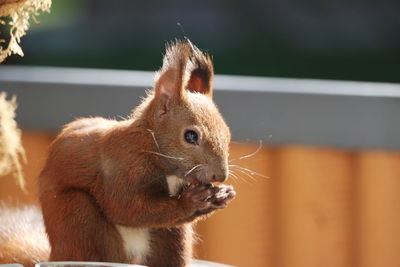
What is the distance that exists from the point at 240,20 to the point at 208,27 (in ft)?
0.44

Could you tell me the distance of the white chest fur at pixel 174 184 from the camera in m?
0.89

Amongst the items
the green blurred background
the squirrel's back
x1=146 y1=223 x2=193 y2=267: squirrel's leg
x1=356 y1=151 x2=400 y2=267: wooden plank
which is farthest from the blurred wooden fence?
the green blurred background

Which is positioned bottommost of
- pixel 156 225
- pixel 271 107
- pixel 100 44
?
pixel 156 225

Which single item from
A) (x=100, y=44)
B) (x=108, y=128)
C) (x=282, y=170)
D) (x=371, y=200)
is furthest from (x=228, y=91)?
(x=100, y=44)

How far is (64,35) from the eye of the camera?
273 cm

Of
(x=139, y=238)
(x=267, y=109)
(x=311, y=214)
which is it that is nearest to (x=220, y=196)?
(x=139, y=238)

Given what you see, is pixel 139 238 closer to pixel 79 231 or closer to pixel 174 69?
pixel 79 231

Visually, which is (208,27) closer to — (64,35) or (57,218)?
(64,35)

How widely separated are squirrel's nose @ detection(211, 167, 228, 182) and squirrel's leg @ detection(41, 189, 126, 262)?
0.45ft

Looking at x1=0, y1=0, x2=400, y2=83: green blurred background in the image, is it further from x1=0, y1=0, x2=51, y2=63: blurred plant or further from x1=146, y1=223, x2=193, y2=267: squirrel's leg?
x1=0, y1=0, x2=51, y2=63: blurred plant

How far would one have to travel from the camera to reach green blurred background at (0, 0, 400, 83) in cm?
259

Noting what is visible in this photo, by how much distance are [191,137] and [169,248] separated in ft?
0.52

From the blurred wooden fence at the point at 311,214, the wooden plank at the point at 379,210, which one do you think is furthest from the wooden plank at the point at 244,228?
the wooden plank at the point at 379,210

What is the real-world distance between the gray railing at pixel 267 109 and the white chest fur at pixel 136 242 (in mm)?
559
